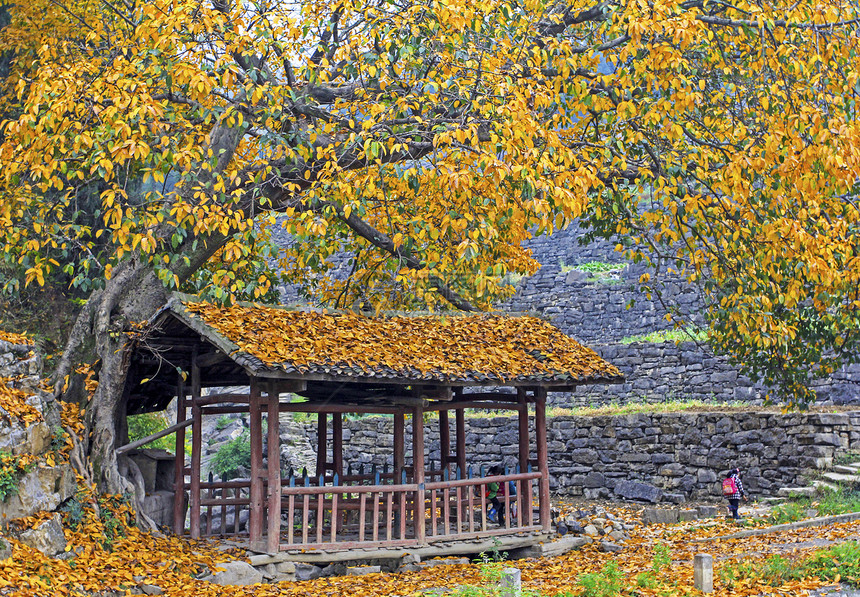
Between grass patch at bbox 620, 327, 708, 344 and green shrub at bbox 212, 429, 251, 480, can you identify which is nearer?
green shrub at bbox 212, 429, 251, 480

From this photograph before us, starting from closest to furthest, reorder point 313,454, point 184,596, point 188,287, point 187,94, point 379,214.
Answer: point 184,596 → point 187,94 → point 188,287 → point 379,214 → point 313,454

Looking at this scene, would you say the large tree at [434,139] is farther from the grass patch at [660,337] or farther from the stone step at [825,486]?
the grass patch at [660,337]

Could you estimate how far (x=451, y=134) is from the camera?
1096cm

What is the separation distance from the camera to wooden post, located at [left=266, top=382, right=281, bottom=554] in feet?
34.2

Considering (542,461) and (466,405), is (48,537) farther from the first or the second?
(542,461)

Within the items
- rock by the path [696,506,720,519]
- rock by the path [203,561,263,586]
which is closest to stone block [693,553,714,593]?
rock by the path [203,561,263,586]

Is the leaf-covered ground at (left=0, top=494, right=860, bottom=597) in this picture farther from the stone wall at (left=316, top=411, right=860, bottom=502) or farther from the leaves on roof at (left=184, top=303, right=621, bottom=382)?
the stone wall at (left=316, top=411, right=860, bottom=502)

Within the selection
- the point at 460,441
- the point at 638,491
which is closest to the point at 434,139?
the point at 460,441

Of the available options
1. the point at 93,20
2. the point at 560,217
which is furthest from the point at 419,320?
the point at 93,20

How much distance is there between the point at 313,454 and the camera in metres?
23.6

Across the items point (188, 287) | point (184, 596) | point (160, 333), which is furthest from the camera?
point (188, 287)

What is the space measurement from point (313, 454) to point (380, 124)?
14.0 meters

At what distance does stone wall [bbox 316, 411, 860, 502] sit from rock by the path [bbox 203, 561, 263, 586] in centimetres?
881

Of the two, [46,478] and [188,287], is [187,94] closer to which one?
[188,287]
